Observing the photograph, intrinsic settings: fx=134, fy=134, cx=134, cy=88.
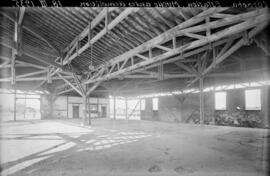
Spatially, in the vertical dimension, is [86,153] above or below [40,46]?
below

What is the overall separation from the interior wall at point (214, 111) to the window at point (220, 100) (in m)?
0.38

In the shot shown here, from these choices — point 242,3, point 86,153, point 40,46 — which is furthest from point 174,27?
point 40,46

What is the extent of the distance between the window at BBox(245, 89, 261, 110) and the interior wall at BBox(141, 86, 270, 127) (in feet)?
0.81

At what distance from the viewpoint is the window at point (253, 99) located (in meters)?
11.2

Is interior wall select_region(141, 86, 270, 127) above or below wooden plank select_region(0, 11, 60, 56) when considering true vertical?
below

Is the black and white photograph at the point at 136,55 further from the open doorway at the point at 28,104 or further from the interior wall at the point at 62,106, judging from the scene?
the interior wall at the point at 62,106

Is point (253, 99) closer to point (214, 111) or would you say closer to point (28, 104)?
point (214, 111)

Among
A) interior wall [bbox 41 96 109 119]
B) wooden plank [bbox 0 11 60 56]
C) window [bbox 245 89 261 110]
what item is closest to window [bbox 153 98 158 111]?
interior wall [bbox 41 96 109 119]

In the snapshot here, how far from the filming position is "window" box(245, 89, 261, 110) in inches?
440

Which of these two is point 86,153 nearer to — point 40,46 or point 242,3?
point 242,3

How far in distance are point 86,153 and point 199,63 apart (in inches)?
269

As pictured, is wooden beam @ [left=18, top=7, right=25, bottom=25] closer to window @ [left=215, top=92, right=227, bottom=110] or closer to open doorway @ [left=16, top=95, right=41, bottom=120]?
window @ [left=215, top=92, right=227, bottom=110]

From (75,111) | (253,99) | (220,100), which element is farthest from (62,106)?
(253,99)

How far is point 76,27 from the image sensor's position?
4.81 meters
